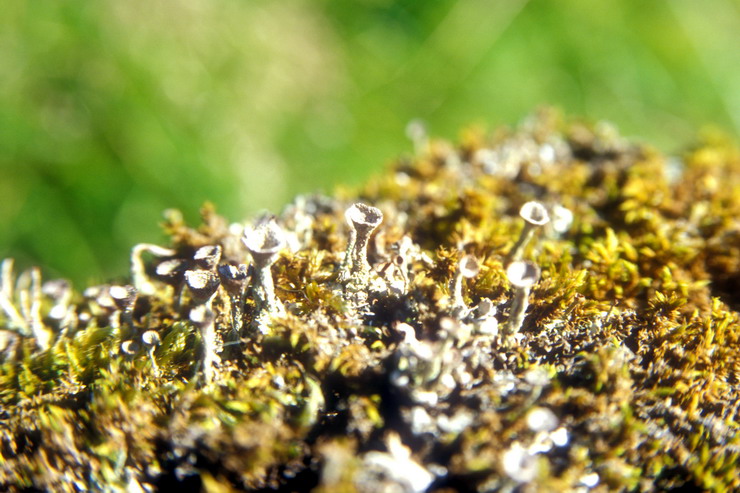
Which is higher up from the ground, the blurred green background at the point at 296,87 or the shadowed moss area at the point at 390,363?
the blurred green background at the point at 296,87

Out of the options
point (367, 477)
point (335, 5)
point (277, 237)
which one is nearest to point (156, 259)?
point (277, 237)

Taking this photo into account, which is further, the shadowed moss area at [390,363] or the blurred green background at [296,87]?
the blurred green background at [296,87]

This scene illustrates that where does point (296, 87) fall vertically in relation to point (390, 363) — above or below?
above

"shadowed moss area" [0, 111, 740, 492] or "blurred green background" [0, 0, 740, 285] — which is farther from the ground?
"blurred green background" [0, 0, 740, 285]

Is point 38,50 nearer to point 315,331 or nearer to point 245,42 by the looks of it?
point 245,42
